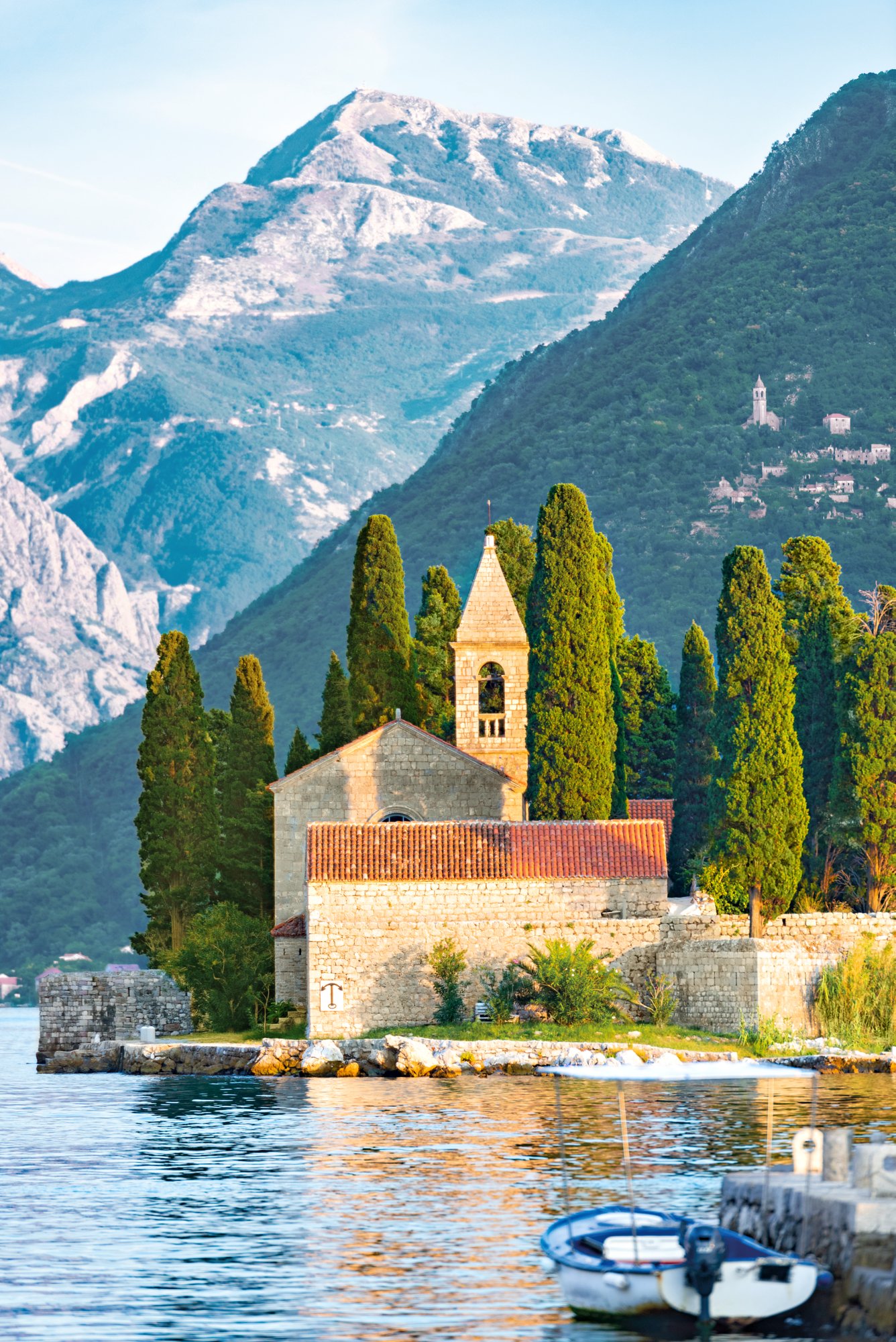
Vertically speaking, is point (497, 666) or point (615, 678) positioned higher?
point (497, 666)

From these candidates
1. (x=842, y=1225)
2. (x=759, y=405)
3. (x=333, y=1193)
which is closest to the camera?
(x=842, y=1225)

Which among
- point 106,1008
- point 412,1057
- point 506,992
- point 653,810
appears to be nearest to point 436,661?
point 653,810

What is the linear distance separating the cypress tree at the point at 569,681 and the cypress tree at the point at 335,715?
11.1 m

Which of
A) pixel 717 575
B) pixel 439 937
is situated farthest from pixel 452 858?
pixel 717 575

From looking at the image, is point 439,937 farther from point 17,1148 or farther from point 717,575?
point 717,575

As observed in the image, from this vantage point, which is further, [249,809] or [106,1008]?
[106,1008]

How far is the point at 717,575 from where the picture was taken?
410 feet

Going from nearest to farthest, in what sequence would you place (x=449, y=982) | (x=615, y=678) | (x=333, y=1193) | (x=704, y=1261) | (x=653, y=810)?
1. (x=704, y=1261)
2. (x=333, y=1193)
3. (x=449, y=982)
4. (x=615, y=678)
5. (x=653, y=810)

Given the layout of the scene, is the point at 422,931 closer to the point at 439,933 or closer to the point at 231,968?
the point at 439,933

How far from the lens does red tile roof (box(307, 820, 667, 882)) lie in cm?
4591

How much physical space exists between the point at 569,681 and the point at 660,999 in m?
8.54

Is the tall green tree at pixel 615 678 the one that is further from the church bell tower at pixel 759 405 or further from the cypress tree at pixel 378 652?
the church bell tower at pixel 759 405

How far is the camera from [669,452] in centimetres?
14150

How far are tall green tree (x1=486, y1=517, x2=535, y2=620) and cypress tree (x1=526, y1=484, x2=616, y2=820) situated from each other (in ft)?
31.2
